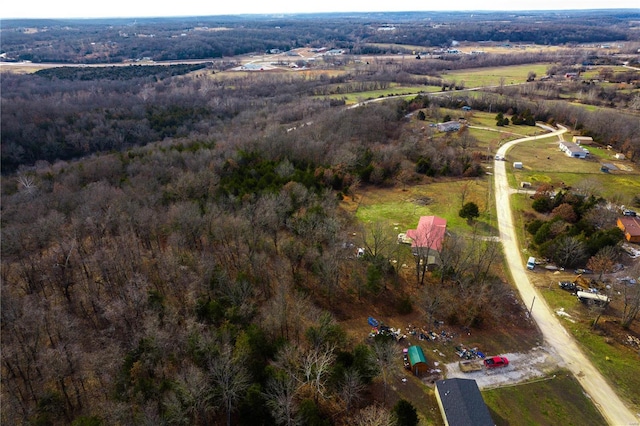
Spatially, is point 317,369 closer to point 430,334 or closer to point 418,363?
point 418,363

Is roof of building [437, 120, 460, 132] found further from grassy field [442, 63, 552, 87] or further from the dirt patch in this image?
the dirt patch

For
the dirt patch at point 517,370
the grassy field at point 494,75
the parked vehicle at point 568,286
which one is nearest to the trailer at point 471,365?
the dirt patch at point 517,370

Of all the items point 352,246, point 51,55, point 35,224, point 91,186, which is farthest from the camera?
point 51,55

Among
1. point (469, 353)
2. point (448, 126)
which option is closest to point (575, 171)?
point (448, 126)

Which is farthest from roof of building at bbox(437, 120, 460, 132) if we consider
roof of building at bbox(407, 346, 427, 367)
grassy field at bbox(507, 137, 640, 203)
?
roof of building at bbox(407, 346, 427, 367)

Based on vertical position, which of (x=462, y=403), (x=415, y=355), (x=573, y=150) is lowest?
(x=415, y=355)

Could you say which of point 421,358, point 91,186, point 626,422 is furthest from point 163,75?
point 626,422

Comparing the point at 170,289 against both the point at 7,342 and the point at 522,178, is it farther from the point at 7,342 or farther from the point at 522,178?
the point at 522,178
